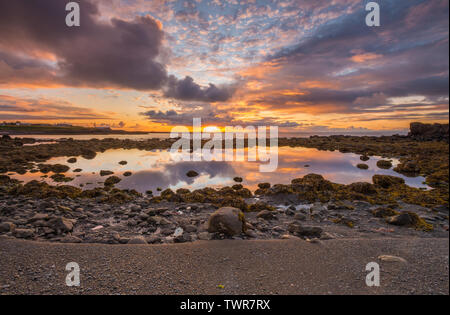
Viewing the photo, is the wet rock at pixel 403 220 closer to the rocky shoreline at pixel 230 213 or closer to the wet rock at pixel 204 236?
the rocky shoreline at pixel 230 213

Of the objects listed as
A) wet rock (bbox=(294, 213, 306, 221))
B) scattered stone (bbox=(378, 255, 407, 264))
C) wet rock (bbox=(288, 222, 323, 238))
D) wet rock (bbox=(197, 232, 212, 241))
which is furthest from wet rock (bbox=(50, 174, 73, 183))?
scattered stone (bbox=(378, 255, 407, 264))

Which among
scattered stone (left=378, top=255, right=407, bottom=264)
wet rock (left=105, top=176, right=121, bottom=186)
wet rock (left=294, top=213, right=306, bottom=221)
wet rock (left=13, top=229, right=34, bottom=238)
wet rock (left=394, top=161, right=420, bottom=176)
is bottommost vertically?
wet rock (left=294, top=213, right=306, bottom=221)

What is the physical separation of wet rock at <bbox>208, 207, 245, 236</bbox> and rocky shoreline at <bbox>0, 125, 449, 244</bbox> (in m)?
0.03

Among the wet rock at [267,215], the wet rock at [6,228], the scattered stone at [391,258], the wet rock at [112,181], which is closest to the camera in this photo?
the scattered stone at [391,258]

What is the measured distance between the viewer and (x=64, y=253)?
4805 mm

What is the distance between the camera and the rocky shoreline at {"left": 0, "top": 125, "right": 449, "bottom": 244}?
597 cm

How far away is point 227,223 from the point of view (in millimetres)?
5914

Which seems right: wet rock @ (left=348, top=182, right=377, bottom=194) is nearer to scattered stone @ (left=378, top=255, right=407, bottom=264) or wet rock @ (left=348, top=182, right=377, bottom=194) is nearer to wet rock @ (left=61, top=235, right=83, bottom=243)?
scattered stone @ (left=378, top=255, right=407, bottom=264)

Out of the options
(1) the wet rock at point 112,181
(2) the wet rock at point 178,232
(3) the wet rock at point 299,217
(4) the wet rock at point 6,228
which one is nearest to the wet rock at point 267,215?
(3) the wet rock at point 299,217

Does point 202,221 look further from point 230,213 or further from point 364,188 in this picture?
point 364,188

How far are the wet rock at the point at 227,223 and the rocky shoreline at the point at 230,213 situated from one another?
3 centimetres

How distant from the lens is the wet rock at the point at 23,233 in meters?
5.64
